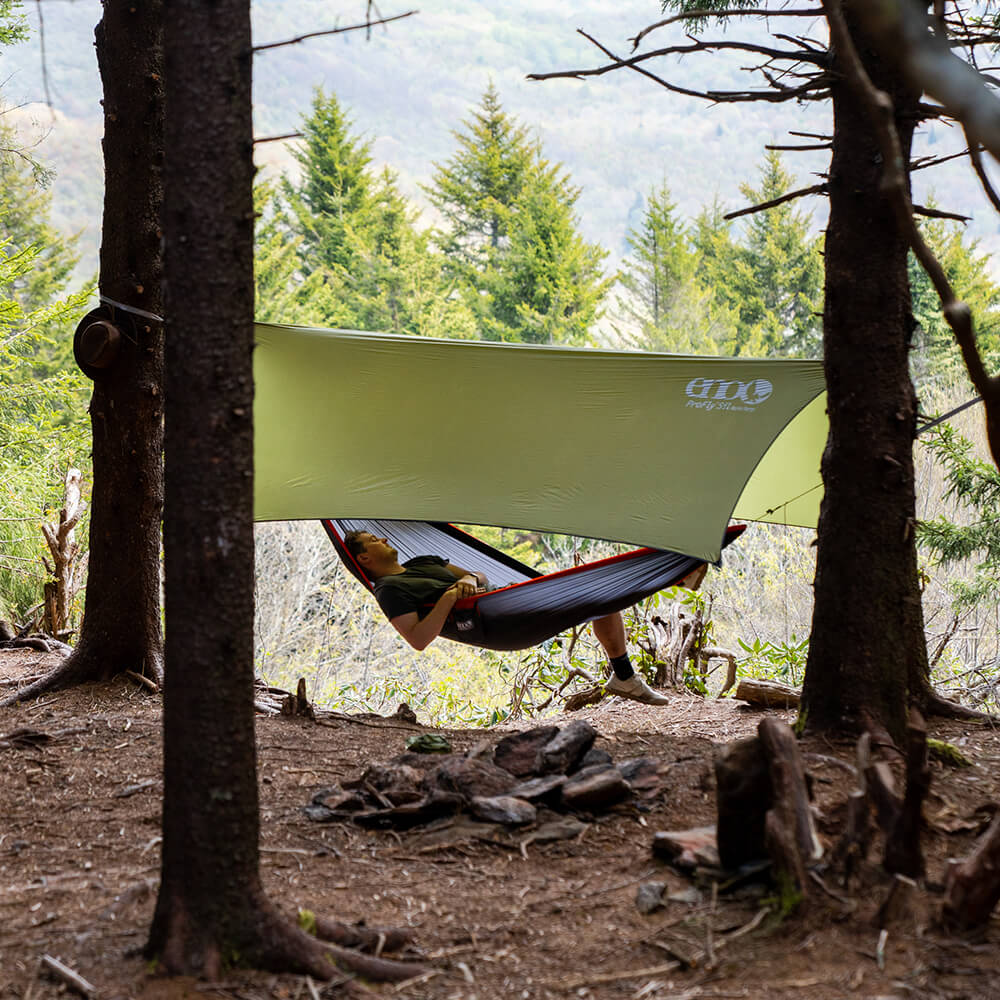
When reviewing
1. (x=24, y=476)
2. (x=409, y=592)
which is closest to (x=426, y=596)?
(x=409, y=592)

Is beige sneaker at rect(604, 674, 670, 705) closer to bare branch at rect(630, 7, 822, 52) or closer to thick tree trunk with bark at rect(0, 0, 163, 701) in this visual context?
thick tree trunk with bark at rect(0, 0, 163, 701)

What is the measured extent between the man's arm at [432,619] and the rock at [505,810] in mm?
855

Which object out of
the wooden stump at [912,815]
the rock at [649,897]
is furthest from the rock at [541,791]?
the wooden stump at [912,815]

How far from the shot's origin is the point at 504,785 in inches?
75.1

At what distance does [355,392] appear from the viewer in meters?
2.69

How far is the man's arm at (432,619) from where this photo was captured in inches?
105

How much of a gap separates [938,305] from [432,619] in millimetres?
13687

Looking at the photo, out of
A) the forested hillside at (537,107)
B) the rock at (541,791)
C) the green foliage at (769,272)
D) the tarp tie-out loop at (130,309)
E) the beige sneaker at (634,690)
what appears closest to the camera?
the rock at (541,791)

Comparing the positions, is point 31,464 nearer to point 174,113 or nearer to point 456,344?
point 456,344

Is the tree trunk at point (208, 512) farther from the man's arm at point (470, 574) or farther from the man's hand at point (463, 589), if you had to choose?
A: the man's arm at point (470, 574)

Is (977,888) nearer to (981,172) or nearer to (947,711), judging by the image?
(981,172)

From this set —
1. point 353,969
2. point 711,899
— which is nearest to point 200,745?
point 353,969

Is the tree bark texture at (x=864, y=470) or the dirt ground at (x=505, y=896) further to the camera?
the tree bark texture at (x=864, y=470)

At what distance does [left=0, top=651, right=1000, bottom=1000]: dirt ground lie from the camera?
47.0 inches
